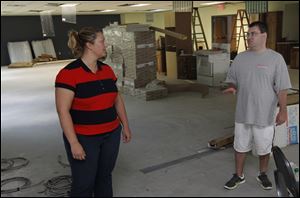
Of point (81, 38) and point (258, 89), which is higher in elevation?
point (81, 38)

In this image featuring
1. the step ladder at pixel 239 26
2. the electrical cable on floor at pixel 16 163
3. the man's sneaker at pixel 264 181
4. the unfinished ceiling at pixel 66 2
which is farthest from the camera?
the step ladder at pixel 239 26

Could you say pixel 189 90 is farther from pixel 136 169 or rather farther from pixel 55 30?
pixel 55 30

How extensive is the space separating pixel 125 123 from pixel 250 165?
1.31m

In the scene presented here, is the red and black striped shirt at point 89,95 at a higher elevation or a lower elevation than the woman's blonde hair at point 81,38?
Answer: lower

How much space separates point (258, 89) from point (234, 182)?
73 cm

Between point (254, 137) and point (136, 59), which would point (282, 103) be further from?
point (136, 59)

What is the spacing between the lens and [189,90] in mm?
6105

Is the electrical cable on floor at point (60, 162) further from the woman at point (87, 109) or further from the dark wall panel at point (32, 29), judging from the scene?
the dark wall panel at point (32, 29)

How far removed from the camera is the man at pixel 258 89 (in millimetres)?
2133

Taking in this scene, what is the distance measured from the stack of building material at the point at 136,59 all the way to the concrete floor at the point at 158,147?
243 millimetres

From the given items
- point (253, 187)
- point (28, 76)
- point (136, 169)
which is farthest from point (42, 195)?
point (28, 76)

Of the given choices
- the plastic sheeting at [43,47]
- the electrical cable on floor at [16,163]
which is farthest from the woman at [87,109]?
the plastic sheeting at [43,47]

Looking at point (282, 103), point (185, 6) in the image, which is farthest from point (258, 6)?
point (282, 103)

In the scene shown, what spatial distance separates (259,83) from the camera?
7.08 feet
